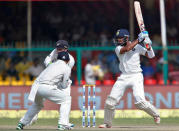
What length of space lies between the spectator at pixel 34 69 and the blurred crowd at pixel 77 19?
4.96m

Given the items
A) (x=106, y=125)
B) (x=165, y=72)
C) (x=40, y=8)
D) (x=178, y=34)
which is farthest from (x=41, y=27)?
(x=106, y=125)

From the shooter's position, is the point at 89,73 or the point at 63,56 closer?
the point at 63,56

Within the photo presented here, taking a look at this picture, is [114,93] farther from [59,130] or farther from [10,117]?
[10,117]

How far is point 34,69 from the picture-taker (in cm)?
1812

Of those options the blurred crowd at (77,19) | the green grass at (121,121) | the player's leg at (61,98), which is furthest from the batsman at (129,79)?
the blurred crowd at (77,19)

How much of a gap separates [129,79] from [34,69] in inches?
271

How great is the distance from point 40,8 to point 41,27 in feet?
3.14

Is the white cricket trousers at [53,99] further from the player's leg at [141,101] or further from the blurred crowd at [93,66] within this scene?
the blurred crowd at [93,66]

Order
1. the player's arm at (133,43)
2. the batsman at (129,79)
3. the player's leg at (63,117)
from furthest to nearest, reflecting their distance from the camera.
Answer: the batsman at (129,79), the player's arm at (133,43), the player's leg at (63,117)

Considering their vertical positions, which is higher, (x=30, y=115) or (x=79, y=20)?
(x=79, y=20)

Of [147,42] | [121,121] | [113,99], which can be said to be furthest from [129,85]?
[121,121]

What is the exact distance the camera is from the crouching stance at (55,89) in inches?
432

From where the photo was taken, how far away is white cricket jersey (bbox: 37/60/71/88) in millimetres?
11008

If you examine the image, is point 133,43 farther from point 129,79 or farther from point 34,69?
point 34,69
